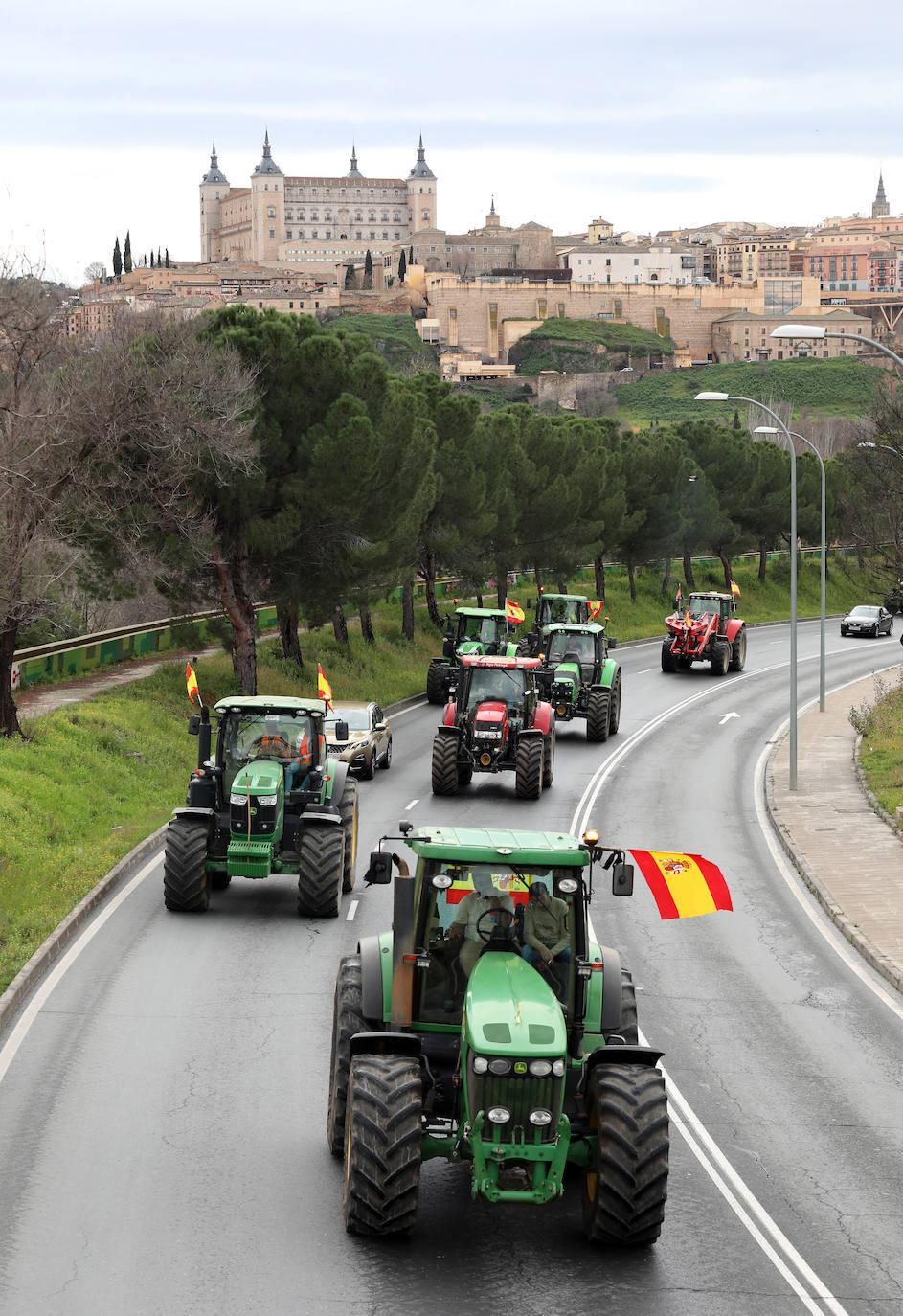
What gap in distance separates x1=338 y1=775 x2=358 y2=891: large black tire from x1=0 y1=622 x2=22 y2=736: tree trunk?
10014mm

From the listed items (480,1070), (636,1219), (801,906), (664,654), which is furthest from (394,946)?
(664,654)

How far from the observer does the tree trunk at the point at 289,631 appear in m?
43.8

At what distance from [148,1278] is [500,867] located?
3.46 meters

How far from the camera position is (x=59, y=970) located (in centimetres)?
1814

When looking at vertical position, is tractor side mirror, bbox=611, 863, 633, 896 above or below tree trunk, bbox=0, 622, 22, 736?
above

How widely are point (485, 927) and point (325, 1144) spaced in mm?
2847

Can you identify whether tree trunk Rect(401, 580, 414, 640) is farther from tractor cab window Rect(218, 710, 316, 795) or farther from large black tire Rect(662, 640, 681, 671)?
tractor cab window Rect(218, 710, 316, 795)

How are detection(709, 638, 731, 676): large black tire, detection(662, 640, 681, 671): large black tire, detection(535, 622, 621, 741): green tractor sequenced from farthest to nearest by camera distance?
1. detection(662, 640, 681, 671): large black tire
2. detection(709, 638, 731, 676): large black tire
3. detection(535, 622, 621, 741): green tractor

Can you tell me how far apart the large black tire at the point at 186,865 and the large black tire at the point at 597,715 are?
2096 cm

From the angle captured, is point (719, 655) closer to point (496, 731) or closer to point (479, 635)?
point (479, 635)

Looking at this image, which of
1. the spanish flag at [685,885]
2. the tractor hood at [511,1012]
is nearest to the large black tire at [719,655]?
the spanish flag at [685,885]

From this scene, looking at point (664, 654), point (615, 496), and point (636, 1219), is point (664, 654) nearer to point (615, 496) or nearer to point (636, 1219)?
point (615, 496)

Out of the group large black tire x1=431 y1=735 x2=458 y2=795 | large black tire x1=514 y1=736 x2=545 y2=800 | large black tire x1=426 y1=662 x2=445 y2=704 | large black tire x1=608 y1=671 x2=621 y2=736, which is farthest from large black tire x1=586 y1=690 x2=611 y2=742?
large black tire x1=431 y1=735 x2=458 y2=795

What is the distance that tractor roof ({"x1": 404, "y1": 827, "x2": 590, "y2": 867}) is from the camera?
427 inches
